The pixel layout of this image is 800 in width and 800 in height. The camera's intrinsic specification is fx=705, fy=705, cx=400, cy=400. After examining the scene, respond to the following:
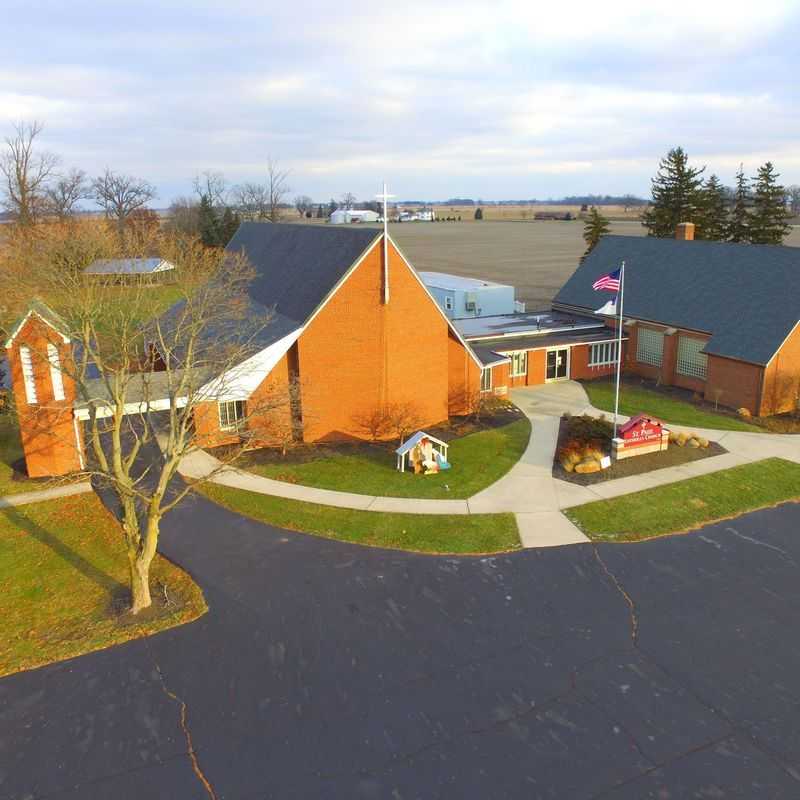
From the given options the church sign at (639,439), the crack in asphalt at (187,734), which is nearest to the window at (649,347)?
the church sign at (639,439)

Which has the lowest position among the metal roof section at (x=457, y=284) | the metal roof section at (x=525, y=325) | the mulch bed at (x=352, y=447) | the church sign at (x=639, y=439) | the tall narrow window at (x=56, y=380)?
the mulch bed at (x=352, y=447)

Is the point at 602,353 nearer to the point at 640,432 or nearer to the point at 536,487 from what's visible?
the point at 640,432

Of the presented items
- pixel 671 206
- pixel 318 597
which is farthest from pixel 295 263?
pixel 671 206

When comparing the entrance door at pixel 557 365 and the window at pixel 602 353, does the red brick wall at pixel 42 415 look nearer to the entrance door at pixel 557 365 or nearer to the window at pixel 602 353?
the entrance door at pixel 557 365

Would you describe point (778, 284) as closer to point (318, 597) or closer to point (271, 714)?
point (318, 597)

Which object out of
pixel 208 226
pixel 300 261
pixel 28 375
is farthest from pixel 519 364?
pixel 208 226
